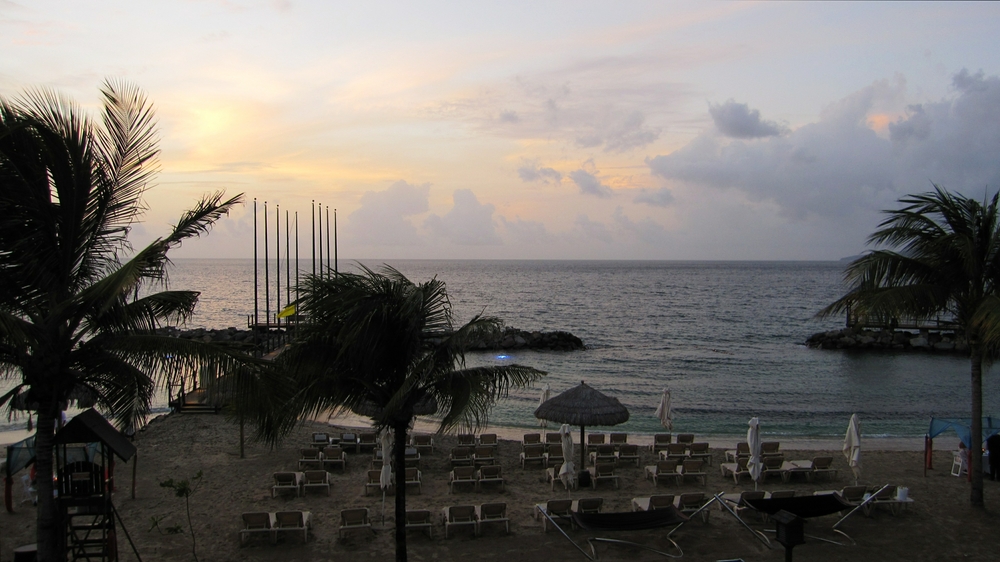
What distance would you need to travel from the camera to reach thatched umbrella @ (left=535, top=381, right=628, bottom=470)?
13.3 m

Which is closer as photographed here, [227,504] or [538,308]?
[227,504]

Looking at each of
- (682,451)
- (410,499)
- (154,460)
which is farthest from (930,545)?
(154,460)

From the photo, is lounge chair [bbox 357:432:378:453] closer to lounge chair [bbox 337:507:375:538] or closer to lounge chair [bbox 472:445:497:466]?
lounge chair [bbox 472:445:497:466]

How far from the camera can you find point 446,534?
10977mm

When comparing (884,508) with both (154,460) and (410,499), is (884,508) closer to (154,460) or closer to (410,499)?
(410,499)

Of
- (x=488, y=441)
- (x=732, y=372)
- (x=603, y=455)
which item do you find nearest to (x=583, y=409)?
(x=603, y=455)

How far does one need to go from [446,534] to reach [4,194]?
309 inches

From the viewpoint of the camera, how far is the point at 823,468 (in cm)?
1476

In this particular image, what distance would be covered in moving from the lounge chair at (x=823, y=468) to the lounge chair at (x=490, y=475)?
6.96 metres

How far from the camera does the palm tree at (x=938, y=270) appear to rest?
1134 centimetres

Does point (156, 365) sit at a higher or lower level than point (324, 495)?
higher

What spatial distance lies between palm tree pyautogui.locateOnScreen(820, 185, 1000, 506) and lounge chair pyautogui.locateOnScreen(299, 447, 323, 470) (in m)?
11.1

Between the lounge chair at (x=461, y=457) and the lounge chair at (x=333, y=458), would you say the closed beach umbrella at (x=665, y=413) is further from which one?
the lounge chair at (x=333, y=458)

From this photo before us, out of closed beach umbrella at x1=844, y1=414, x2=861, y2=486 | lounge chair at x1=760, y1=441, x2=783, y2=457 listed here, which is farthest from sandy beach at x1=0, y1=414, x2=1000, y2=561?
lounge chair at x1=760, y1=441, x2=783, y2=457
